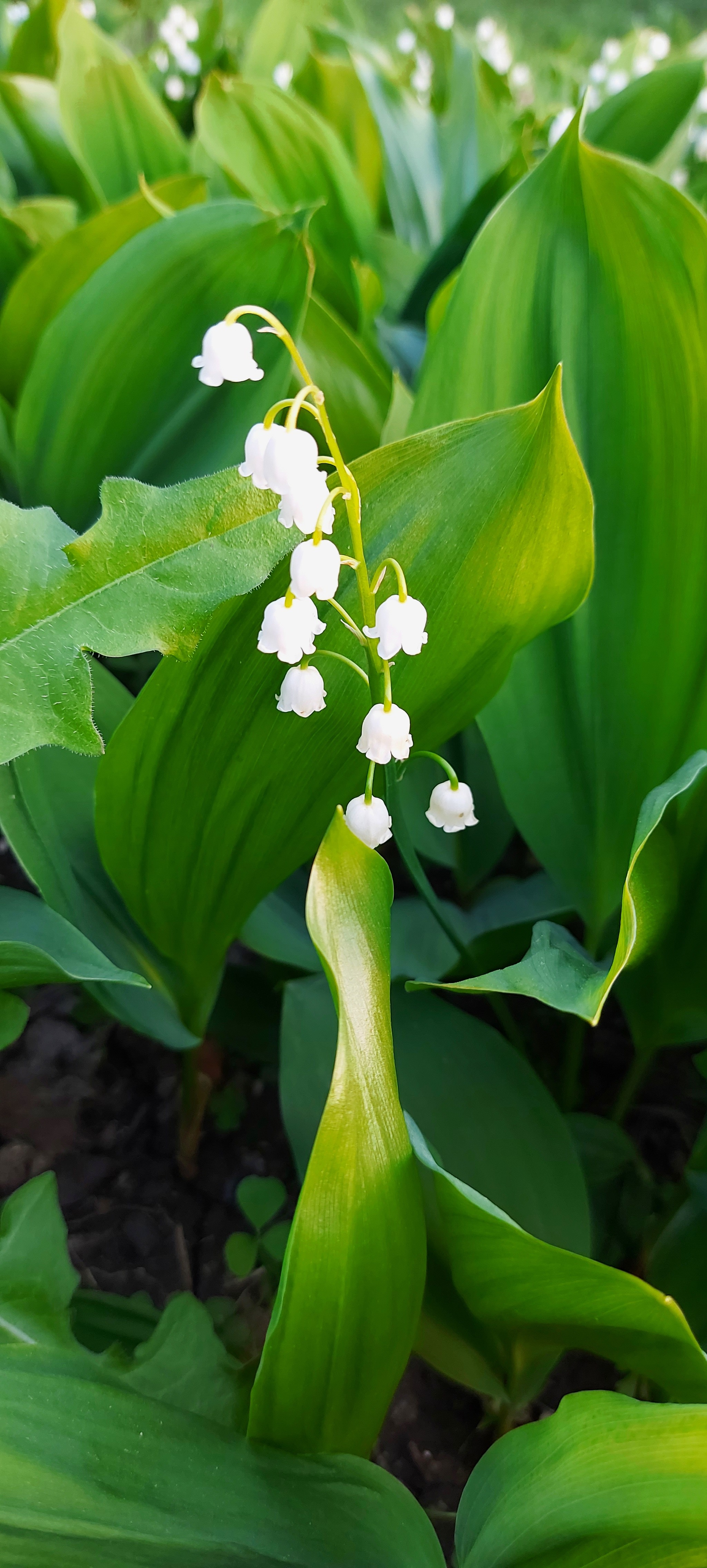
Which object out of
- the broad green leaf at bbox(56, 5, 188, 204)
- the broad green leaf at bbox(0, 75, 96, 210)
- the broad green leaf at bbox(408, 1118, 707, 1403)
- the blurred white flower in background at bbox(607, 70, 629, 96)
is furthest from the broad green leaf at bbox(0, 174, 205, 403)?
the blurred white flower in background at bbox(607, 70, 629, 96)

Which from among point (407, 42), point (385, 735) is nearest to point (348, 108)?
point (385, 735)

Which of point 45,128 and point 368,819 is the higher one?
point 45,128

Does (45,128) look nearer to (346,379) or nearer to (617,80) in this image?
(346,379)

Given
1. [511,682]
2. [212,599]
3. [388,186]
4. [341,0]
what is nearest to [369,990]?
[212,599]

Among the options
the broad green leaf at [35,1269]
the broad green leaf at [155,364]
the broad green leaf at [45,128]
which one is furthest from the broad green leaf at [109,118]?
the broad green leaf at [35,1269]

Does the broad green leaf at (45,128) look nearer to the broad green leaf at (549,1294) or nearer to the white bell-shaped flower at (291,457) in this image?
the white bell-shaped flower at (291,457)

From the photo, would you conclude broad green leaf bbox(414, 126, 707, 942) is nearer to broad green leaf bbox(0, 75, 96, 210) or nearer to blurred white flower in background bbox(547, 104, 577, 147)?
blurred white flower in background bbox(547, 104, 577, 147)

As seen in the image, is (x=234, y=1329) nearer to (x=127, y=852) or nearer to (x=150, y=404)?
(x=127, y=852)

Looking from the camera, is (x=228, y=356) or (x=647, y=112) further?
(x=647, y=112)
